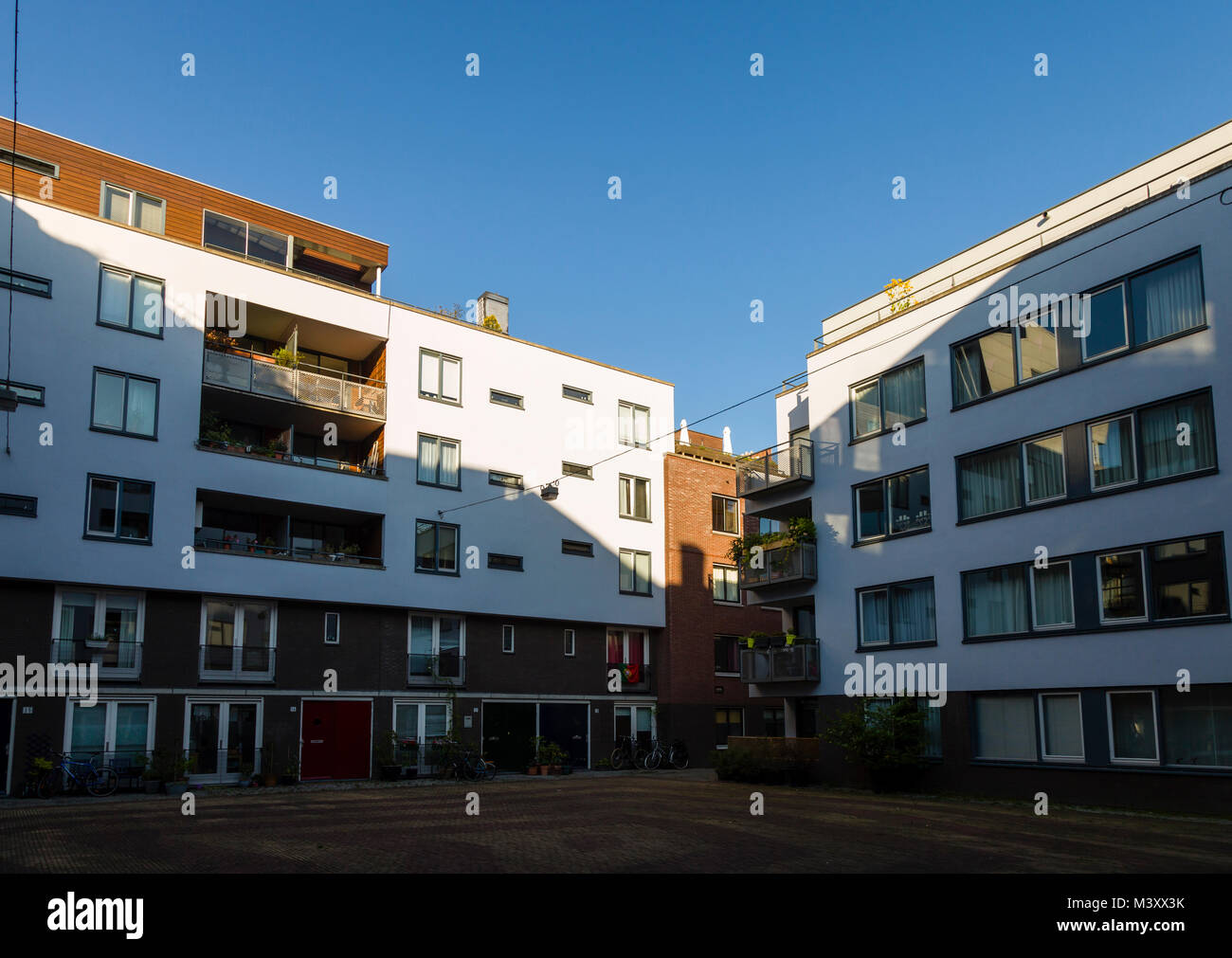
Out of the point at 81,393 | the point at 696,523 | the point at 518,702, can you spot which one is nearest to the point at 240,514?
the point at 81,393

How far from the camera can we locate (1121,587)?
19.8 metres

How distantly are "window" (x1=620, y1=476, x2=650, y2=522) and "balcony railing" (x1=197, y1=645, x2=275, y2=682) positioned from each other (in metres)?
14.1

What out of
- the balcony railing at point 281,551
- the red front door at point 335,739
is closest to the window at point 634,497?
the balcony railing at point 281,551

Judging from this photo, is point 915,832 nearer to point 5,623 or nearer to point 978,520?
point 978,520

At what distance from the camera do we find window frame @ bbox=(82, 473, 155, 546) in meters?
25.5

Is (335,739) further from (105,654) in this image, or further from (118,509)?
(118,509)

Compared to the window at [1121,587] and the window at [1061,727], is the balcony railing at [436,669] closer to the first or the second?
the window at [1061,727]

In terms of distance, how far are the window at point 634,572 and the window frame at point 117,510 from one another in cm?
1632

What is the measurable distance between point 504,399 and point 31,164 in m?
15.3

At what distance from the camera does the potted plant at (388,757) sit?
1155 inches

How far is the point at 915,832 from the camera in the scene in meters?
15.1

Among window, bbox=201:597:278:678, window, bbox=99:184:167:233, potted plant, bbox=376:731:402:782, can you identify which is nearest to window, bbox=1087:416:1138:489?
potted plant, bbox=376:731:402:782

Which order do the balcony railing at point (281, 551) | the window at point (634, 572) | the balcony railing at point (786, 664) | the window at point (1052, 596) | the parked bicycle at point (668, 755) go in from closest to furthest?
the window at point (1052, 596)
the balcony railing at point (786, 664)
the balcony railing at point (281, 551)
the parked bicycle at point (668, 755)
the window at point (634, 572)
